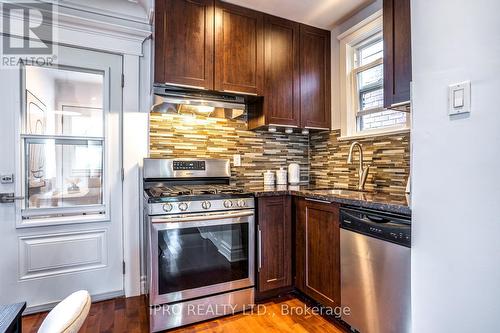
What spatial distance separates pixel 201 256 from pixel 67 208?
1.23 metres

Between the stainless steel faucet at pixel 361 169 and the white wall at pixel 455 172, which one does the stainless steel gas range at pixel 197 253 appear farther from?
the white wall at pixel 455 172

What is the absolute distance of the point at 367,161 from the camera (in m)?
2.38

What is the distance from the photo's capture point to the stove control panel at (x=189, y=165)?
2410mm

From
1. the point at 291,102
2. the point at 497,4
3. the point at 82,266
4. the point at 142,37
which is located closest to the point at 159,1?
the point at 142,37

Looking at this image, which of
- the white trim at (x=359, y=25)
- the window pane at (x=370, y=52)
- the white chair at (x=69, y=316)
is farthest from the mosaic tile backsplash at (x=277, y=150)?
the white chair at (x=69, y=316)

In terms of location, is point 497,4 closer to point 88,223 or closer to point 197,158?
point 197,158

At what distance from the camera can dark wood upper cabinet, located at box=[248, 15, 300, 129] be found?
2.54 m

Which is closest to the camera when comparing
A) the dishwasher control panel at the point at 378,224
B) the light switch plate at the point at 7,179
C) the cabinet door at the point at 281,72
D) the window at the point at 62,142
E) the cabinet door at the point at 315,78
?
the dishwasher control panel at the point at 378,224

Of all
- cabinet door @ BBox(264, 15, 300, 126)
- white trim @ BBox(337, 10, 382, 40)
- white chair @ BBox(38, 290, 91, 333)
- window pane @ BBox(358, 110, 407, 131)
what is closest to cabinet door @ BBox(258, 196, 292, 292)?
cabinet door @ BBox(264, 15, 300, 126)

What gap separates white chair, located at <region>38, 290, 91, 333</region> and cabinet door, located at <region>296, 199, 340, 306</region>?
1568 millimetres

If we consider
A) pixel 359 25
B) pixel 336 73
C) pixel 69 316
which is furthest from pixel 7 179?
pixel 359 25

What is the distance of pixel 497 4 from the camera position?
87 centimetres

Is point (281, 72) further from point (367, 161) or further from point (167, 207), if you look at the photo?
point (167, 207)

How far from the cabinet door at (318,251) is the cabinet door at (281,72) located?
0.90 m
